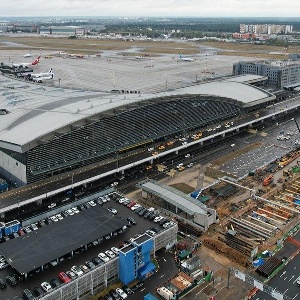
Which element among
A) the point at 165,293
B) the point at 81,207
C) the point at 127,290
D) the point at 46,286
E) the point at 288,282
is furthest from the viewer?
the point at 81,207

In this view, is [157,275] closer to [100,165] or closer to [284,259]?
[284,259]

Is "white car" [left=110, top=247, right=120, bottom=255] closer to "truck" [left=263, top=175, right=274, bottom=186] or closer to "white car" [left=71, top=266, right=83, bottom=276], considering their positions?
"white car" [left=71, top=266, right=83, bottom=276]

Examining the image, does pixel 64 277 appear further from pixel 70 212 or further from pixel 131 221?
pixel 70 212

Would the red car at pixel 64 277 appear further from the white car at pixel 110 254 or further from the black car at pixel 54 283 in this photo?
the white car at pixel 110 254

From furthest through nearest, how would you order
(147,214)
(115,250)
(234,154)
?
1. (234,154)
2. (147,214)
3. (115,250)

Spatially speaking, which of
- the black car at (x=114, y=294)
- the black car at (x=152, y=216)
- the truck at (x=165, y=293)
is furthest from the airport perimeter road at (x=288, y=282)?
the black car at (x=152, y=216)

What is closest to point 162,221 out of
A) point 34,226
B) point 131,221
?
point 131,221

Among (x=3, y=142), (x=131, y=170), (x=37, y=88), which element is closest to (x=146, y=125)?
(x=131, y=170)
